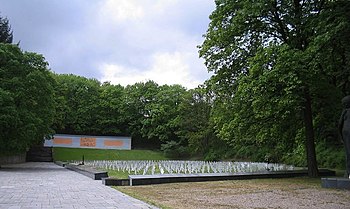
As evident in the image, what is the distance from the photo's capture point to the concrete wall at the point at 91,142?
48812mm

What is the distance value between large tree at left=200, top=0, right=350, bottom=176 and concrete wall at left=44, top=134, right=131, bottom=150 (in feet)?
113

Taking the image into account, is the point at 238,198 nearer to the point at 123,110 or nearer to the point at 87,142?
the point at 87,142

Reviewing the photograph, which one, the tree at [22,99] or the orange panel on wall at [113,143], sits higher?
the tree at [22,99]

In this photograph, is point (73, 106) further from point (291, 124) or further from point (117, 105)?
point (291, 124)

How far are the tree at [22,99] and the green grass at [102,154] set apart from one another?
53.9ft

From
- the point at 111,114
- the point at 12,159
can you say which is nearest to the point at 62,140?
the point at 111,114

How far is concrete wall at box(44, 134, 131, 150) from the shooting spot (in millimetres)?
48812

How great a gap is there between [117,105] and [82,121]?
17.8 feet

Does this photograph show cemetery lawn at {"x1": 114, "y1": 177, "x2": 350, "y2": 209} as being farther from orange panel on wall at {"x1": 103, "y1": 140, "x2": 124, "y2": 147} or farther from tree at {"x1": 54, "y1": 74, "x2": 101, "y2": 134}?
tree at {"x1": 54, "y1": 74, "x2": 101, "y2": 134}

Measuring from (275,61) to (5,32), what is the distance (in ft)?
106

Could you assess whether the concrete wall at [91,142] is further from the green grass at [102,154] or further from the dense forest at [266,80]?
the dense forest at [266,80]

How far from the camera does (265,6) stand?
15.3 metres

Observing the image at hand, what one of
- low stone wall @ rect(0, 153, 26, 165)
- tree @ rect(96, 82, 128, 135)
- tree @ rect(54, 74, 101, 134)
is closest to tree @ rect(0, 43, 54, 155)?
low stone wall @ rect(0, 153, 26, 165)

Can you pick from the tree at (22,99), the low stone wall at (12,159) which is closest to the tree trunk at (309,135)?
the tree at (22,99)
